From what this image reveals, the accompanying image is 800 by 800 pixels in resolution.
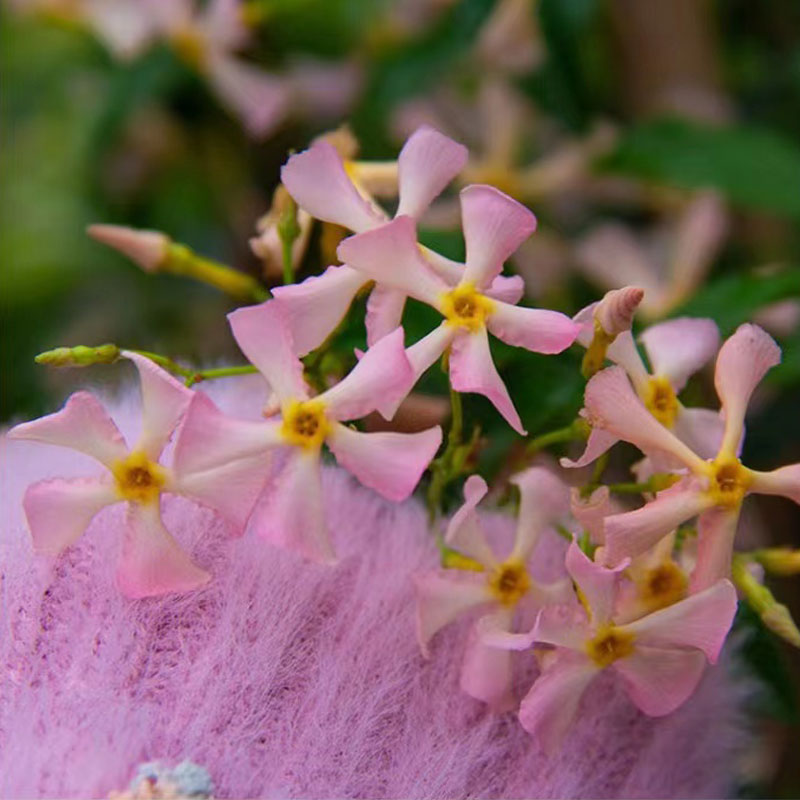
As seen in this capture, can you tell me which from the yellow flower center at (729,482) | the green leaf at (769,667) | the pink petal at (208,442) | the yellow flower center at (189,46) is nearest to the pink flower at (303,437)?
the pink petal at (208,442)

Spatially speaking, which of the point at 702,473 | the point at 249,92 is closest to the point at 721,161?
the point at 249,92

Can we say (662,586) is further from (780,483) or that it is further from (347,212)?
(347,212)

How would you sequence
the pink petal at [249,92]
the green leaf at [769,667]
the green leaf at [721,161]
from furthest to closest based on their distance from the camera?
the pink petal at [249,92], the green leaf at [721,161], the green leaf at [769,667]

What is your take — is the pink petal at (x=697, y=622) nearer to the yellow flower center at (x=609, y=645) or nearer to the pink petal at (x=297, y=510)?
the yellow flower center at (x=609, y=645)

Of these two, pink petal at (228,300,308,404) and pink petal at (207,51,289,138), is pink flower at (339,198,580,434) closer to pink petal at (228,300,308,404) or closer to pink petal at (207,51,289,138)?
pink petal at (228,300,308,404)

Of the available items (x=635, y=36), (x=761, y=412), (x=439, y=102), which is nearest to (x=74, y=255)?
(x=439, y=102)

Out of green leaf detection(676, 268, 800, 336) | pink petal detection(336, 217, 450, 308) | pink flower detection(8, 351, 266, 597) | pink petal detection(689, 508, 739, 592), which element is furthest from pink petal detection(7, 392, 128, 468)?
green leaf detection(676, 268, 800, 336)
